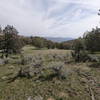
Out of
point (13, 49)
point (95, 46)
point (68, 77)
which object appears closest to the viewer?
point (68, 77)

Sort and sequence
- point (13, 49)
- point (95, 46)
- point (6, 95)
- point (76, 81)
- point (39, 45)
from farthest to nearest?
point (39, 45), point (95, 46), point (13, 49), point (76, 81), point (6, 95)

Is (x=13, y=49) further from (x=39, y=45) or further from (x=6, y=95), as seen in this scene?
(x=39, y=45)

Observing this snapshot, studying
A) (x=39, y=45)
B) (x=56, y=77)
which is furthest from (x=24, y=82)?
(x=39, y=45)

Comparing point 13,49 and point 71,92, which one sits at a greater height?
point 13,49

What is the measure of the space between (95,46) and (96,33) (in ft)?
9.74

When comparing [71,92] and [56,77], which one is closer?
[71,92]

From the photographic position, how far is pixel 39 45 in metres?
47.6

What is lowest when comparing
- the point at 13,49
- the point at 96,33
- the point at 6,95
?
the point at 6,95

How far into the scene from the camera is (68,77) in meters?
9.55

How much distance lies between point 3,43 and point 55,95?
54.5 ft

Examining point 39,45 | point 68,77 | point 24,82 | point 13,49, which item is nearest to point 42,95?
point 24,82

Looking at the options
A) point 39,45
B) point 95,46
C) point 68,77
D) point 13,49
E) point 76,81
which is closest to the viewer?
point 76,81

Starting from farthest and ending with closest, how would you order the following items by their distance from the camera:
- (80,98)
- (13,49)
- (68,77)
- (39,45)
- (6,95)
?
(39,45) → (13,49) → (68,77) → (6,95) → (80,98)

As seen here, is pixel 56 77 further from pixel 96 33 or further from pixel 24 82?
pixel 96 33
